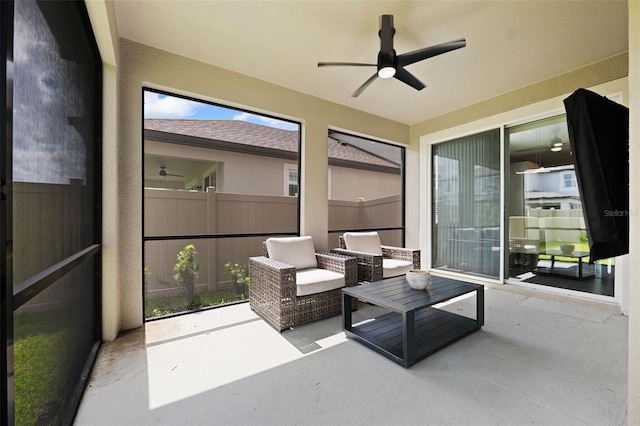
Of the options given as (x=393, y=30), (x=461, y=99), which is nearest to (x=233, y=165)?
(x=393, y=30)

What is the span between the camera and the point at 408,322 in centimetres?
205

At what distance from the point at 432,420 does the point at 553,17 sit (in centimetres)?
341

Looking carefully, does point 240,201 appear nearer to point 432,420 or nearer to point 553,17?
point 432,420

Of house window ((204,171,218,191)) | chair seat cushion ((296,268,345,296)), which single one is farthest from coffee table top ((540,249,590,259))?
house window ((204,171,218,191))

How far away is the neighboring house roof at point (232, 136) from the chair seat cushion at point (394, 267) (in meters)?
2.07

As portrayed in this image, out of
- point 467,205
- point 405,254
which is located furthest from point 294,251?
point 467,205

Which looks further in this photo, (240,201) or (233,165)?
(233,165)

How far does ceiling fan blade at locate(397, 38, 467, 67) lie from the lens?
2410 mm

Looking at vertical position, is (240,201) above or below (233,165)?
below

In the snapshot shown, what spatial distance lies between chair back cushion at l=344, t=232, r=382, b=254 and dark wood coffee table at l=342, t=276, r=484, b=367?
110 centimetres

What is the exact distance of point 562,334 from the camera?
2619 mm

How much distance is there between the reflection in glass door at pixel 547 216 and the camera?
3.60 meters

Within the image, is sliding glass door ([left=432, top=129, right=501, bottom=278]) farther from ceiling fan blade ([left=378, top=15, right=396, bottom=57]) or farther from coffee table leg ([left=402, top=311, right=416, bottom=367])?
coffee table leg ([left=402, top=311, right=416, bottom=367])

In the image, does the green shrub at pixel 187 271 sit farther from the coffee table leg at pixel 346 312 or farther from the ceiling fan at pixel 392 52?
the ceiling fan at pixel 392 52
